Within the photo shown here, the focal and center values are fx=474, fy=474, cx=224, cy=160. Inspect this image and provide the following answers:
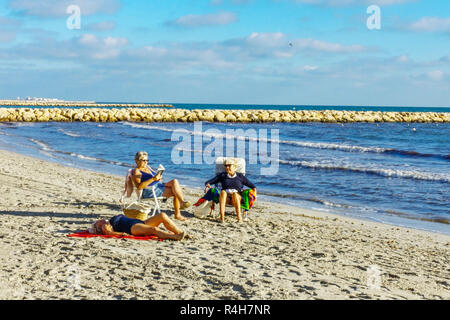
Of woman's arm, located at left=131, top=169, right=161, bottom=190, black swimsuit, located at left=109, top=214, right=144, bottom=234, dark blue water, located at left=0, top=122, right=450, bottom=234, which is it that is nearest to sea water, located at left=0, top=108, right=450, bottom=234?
dark blue water, located at left=0, top=122, right=450, bottom=234

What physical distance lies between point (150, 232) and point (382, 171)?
10521 millimetres

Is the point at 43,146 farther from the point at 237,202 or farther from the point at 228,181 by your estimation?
the point at 237,202

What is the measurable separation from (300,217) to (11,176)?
7.33m

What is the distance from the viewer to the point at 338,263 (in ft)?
18.4

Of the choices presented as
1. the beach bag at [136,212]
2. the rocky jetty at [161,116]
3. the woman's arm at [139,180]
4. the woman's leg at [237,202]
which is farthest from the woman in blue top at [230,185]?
the rocky jetty at [161,116]

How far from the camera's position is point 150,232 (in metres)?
6.39

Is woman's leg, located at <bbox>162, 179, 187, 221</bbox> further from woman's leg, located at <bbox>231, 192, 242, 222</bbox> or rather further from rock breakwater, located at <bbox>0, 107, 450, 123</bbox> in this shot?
rock breakwater, located at <bbox>0, 107, 450, 123</bbox>

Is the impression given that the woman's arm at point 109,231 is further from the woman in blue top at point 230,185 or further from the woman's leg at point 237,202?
the woman's leg at point 237,202

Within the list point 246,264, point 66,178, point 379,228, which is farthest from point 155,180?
point 66,178

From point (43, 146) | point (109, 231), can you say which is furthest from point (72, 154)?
point (109, 231)

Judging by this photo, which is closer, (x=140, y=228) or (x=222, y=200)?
(x=140, y=228)

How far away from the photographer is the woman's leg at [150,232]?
6348mm
